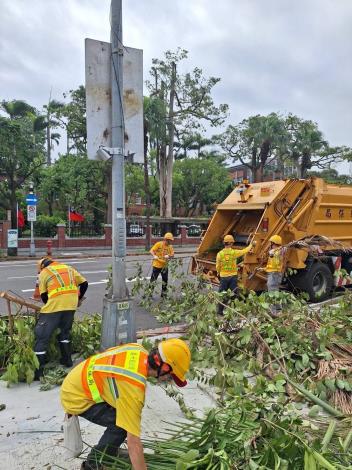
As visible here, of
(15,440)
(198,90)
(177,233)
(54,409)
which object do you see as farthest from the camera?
(177,233)

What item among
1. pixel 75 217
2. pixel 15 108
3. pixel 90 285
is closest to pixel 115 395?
pixel 90 285

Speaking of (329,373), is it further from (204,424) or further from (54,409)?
(54,409)

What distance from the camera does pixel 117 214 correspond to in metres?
5.03

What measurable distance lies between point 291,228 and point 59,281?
5119 mm

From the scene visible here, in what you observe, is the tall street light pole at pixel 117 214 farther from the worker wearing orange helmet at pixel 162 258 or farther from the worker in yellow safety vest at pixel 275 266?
the worker wearing orange helmet at pixel 162 258

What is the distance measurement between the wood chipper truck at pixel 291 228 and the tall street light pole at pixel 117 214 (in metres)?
3.36

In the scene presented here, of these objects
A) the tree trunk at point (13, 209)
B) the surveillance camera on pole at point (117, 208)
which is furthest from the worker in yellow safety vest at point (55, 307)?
the tree trunk at point (13, 209)

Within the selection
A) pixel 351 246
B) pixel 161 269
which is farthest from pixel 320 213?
pixel 161 269

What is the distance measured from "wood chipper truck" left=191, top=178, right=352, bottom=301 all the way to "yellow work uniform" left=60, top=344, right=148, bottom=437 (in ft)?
18.0

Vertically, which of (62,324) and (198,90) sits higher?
(198,90)

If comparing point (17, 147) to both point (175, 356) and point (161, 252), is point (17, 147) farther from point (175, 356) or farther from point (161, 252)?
point (175, 356)

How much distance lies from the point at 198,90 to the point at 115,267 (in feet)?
85.2

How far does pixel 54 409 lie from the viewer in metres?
3.86

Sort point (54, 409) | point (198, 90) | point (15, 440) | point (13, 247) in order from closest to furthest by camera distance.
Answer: point (15, 440) < point (54, 409) < point (13, 247) < point (198, 90)
